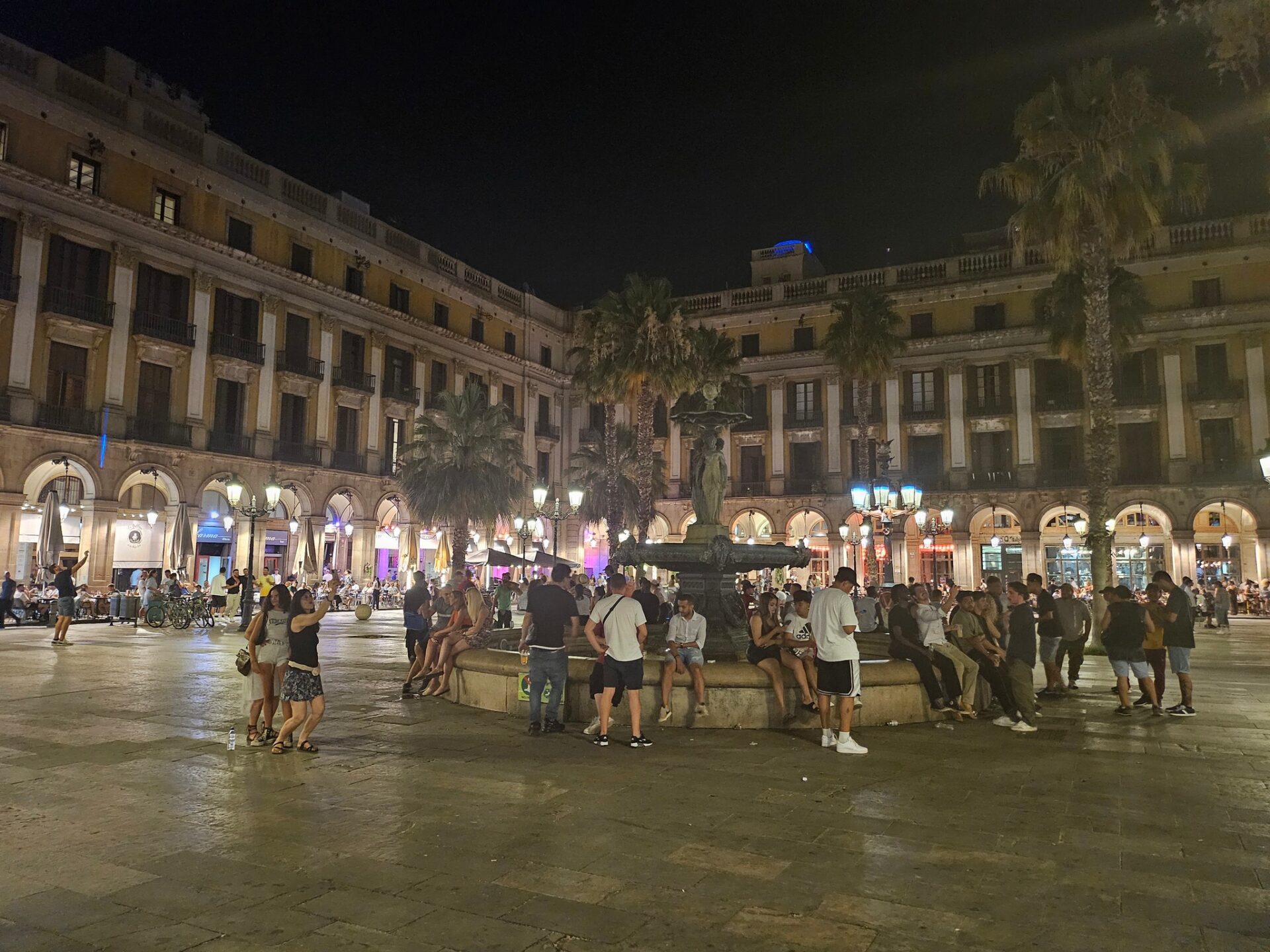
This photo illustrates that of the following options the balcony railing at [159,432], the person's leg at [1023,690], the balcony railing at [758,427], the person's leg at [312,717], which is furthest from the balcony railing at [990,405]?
the person's leg at [312,717]

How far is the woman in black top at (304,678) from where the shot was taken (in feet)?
24.4

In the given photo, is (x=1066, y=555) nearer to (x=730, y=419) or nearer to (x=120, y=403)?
(x=730, y=419)

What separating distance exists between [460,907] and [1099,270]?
20.1 m

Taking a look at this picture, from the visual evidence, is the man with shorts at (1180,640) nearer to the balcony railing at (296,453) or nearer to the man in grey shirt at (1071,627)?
the man in grey shirt at (1071,627)

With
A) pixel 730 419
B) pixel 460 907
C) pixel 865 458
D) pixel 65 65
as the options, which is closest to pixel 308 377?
pixel 65 65

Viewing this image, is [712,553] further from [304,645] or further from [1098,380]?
[1098,380]

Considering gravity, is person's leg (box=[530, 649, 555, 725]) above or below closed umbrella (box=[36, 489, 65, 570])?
below

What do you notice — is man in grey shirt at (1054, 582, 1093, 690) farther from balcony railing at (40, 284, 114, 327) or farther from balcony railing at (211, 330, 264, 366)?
balcony railing at (211, 330, 264, 366)

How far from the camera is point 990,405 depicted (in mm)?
40812

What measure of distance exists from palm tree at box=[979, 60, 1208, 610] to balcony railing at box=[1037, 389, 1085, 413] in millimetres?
20517

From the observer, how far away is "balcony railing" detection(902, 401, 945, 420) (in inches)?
1639

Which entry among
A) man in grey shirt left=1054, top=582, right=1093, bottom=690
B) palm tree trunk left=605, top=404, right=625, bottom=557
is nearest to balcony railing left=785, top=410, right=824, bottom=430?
palm tree trunk left=605, top=404, right=625, bottom=557

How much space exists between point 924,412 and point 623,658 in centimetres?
3736

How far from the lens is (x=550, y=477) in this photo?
48.4 m
